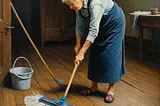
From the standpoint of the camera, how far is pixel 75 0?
1.79m

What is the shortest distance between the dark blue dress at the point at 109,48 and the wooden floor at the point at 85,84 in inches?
9.7

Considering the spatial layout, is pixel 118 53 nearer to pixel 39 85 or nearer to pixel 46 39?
pixel 39 85

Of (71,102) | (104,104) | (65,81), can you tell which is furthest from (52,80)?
(104,104)

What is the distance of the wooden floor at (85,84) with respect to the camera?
2072 mm

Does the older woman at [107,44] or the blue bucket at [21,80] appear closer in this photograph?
the older woman at [107,44]

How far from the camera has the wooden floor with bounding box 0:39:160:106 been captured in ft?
6.80

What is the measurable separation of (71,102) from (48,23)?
2.98m

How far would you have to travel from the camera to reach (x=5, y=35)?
2379 millimetres

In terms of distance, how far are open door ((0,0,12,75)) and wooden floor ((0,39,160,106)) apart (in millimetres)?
237

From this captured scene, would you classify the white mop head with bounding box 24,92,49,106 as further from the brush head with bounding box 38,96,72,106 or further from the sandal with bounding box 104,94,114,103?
the sandal with bounding box 104,94,114,103

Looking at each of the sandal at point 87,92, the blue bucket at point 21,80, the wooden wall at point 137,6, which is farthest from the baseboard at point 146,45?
the blue bucket at point 21,80

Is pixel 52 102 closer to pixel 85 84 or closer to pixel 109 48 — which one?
pixel 109 48

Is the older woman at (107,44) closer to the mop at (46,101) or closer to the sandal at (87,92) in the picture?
the sandal at (87,92)

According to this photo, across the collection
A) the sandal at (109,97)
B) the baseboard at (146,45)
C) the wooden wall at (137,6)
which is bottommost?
the sandal at (109,97)
